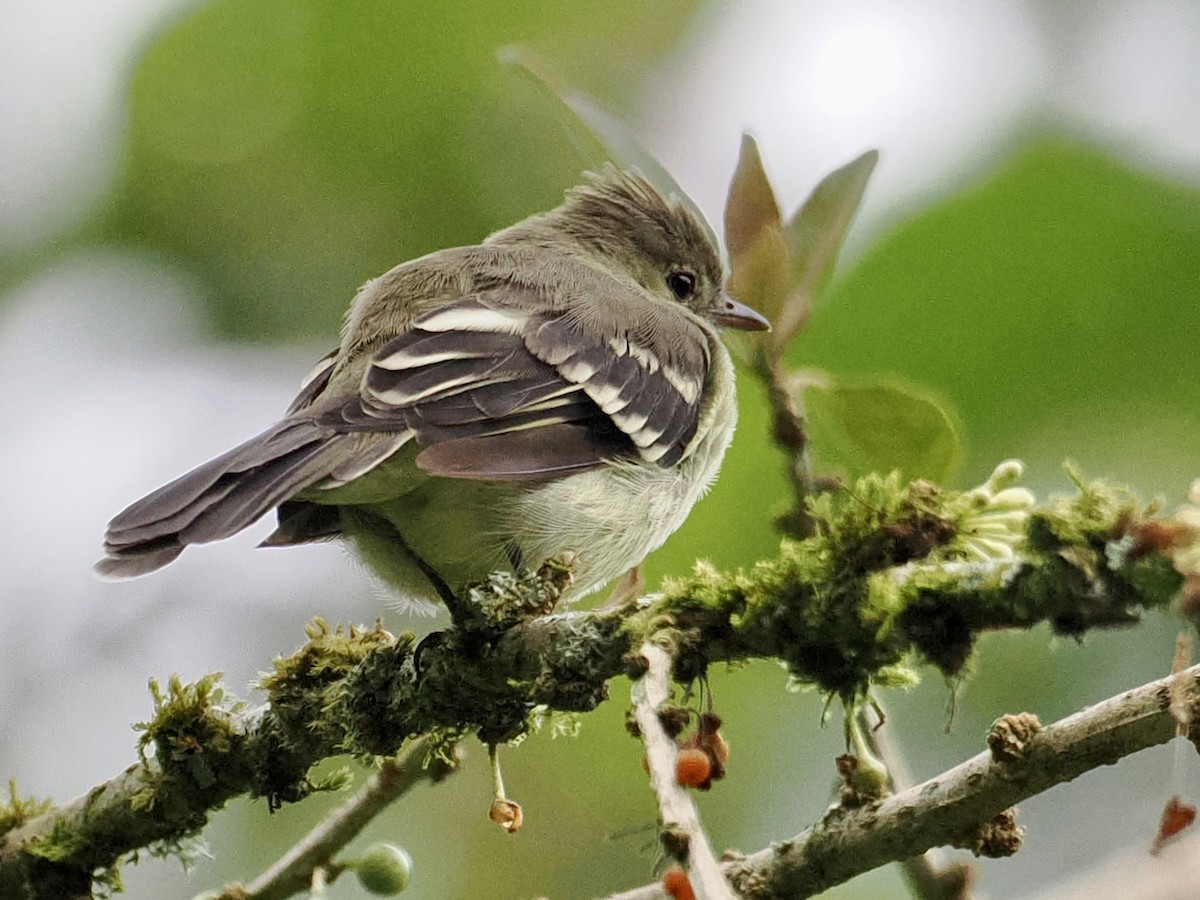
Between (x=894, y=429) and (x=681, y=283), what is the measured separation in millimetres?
2229

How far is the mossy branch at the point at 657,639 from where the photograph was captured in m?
1.46

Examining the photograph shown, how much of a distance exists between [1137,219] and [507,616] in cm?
177

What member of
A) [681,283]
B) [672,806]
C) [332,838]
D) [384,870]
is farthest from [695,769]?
[681,283]

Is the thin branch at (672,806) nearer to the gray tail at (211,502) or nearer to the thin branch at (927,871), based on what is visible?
the thin branch at (927,871)

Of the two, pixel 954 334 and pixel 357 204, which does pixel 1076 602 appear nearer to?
pixel 954 334

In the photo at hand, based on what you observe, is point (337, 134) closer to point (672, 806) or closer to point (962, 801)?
point (962, 801)

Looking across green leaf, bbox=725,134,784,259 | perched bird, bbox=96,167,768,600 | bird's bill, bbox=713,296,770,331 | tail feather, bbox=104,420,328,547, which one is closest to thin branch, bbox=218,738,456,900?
perched bird, bbox=96,167,768,600

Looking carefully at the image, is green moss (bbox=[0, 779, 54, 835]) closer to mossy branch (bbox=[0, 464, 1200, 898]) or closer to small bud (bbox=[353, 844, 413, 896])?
mossy branch (bbox=[0, 464, 1200, 898])

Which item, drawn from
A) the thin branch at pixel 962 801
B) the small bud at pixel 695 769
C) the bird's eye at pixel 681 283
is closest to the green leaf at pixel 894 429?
the thin branch at pixel 962 801

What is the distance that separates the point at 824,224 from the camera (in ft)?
8.25

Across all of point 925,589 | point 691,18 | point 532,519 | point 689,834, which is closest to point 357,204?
point 691,18

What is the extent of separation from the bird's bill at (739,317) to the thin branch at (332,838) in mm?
1008

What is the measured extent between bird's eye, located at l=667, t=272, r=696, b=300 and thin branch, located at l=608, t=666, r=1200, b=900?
2654 mm

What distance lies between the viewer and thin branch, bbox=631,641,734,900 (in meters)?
1.12
